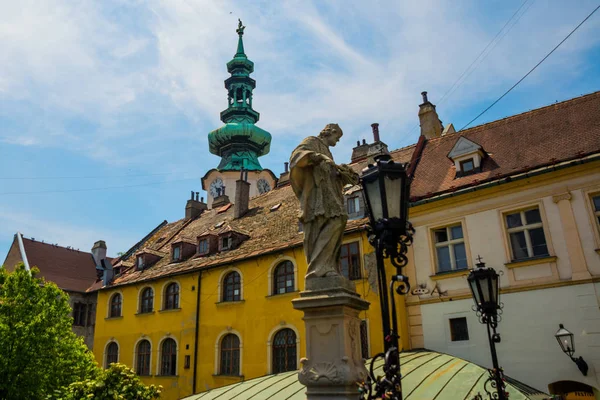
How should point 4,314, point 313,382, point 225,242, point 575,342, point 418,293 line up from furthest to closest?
point 225,242 < point 4,314 < point 418,293 < point 575,342 < point 313,382

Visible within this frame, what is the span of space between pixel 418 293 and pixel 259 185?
36.0 meters

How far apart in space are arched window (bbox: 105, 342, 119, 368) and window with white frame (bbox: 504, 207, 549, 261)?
60.0ft

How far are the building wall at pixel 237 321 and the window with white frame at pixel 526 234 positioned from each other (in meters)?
3.69

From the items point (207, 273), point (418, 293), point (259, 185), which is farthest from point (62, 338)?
point (259, 185)

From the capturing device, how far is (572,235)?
1258 cm

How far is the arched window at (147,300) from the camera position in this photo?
891 inches

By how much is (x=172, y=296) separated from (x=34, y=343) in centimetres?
555

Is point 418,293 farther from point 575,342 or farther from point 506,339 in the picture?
point 575,342

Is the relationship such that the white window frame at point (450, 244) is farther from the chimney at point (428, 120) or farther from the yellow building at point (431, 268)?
the chimney at point (428, 120)

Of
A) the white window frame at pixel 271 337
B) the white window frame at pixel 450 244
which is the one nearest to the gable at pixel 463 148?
the white window frame at pixel 450 244

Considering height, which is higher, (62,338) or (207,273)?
(207,273)

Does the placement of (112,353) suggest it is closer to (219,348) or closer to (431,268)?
(219,348)

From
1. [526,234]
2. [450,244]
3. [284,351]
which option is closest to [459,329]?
[450,244]

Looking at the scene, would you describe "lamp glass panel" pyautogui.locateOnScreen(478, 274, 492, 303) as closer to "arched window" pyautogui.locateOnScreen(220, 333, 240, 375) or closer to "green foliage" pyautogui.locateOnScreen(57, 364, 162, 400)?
"green foliage" pyautogui.locateOnScreen(57, 364, 162, 400)
